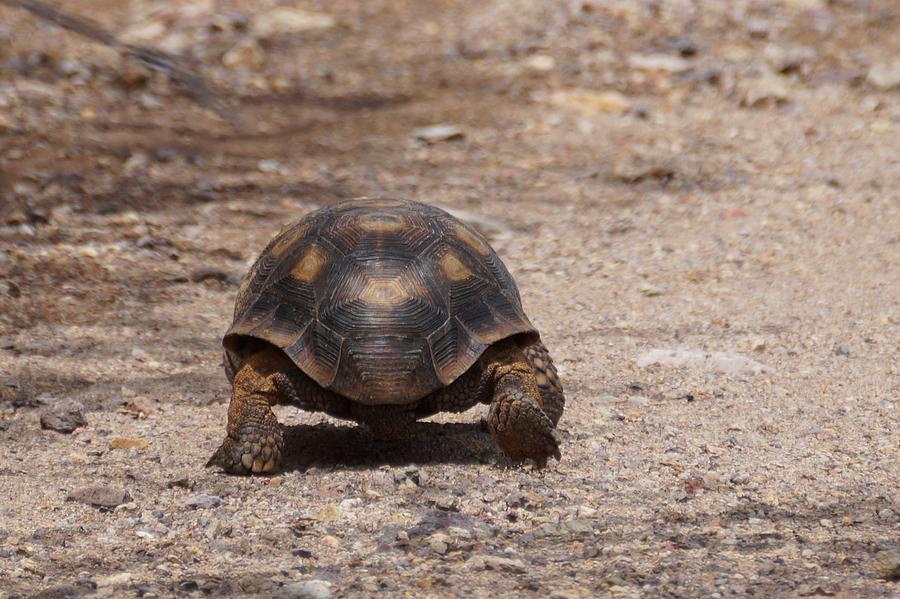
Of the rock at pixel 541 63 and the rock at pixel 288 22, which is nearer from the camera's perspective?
the rock at pixel 541 63

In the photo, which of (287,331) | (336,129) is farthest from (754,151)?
(287,331)

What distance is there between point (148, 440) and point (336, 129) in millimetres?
5115

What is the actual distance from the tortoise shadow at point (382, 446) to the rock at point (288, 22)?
6970 mm

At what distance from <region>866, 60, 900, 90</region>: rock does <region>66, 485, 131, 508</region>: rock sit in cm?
803

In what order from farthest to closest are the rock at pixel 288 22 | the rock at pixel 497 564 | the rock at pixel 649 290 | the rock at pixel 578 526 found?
the rock at pixel 288 22 < the rock at pixel 649 290 < the rock at pixel 578 526 < the rock at pixel 497 564

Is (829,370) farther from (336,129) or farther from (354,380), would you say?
(336,129)

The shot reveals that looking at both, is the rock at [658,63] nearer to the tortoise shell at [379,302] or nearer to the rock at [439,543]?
the tortoise shell at [379,302]

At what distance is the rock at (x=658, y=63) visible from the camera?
10500 mm

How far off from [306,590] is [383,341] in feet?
3.21

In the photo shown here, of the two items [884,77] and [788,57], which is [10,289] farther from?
[884,77]

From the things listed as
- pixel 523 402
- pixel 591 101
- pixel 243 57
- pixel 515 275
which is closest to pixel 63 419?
pixel 523 402

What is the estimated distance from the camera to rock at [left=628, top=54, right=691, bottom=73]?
34.4 ft

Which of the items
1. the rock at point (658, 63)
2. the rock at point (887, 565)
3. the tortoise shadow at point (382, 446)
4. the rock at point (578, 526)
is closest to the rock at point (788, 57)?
the rock at point (658, 63)

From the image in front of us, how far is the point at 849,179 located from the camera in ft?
27.8
